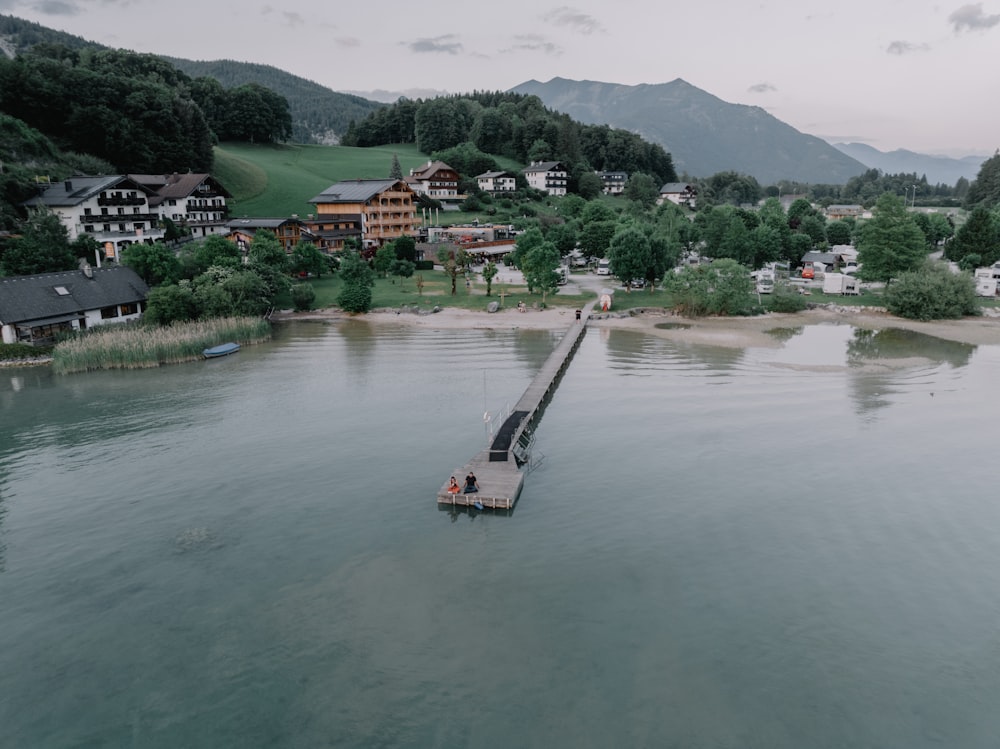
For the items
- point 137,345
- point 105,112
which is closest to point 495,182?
point 105,112

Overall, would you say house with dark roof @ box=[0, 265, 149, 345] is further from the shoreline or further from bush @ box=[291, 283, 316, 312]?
bush @ box=[291, 283, 316, 312]

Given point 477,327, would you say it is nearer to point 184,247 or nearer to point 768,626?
point 184,247

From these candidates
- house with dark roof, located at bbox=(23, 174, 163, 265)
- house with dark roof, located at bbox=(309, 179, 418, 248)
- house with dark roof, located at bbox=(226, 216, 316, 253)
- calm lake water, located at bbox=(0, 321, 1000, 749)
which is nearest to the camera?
calm lake water, located at bbox=(0, 321, 1000, 749)

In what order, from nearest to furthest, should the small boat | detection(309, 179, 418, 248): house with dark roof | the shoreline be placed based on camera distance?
the small boat → the shoreline → detection(309, 179, 418, 248): house with dark roof

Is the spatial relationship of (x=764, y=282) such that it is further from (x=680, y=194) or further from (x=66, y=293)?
(x=680, y=194)

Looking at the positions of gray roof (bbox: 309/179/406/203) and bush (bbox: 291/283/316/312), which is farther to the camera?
gray roof (bbox: 309/179/406/203)

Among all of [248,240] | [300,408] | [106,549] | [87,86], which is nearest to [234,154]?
[87,86]

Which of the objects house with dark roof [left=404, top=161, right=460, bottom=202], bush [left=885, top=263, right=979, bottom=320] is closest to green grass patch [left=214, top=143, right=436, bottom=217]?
house with dark roof [left=404, top=161, right=460, bottom=202]
